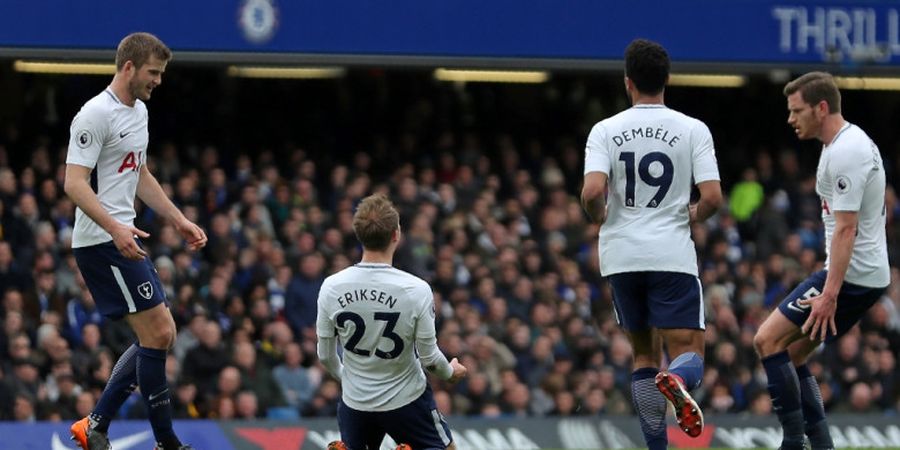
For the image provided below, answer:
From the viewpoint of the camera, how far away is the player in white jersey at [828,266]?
8.98 meters

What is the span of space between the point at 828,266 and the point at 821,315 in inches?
10.3

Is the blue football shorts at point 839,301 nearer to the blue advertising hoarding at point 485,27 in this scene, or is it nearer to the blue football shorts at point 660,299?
the blue football shorts at point 660,299

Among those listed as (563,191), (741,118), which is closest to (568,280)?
(563,191)

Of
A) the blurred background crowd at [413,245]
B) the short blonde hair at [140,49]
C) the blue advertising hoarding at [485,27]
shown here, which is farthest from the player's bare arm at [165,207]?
the blue advertising hoarding at [485,27]

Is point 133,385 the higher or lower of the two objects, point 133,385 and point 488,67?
the lower

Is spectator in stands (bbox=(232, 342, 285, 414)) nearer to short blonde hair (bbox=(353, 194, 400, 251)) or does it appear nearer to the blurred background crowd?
the blurred background crowd

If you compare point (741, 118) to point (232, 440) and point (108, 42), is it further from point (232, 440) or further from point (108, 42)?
point (232, 440)

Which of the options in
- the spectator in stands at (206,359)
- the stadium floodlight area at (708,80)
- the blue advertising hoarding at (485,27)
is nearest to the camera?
the spectator in stands at (206,359)

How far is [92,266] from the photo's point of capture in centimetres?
901

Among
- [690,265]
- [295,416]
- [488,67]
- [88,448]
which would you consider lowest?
[295,416]

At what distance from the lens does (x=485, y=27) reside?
748 inches

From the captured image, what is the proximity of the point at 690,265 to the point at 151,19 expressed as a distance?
34.6 feet

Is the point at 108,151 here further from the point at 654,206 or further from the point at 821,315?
the point at 821,315

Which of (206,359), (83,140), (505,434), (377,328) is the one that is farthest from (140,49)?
(206,359)
